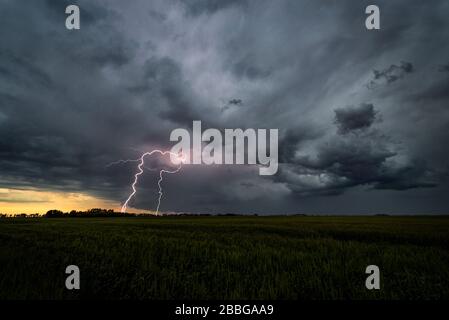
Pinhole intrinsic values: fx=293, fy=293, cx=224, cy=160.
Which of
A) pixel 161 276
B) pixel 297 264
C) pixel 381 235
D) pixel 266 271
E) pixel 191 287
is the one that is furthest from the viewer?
pixel 381 235

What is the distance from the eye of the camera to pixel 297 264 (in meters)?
→ 10.1

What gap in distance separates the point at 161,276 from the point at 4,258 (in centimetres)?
662

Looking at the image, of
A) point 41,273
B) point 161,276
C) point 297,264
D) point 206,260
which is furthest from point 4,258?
point 297,264

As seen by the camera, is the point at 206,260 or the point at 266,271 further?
the point at 206,260

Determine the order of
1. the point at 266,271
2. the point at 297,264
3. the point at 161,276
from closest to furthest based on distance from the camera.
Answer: the point at 161,276, the point at 266,271, the point at 297,264

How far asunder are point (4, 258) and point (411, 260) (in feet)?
49.1

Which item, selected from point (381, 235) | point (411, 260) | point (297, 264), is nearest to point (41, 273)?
point (297, 264)
